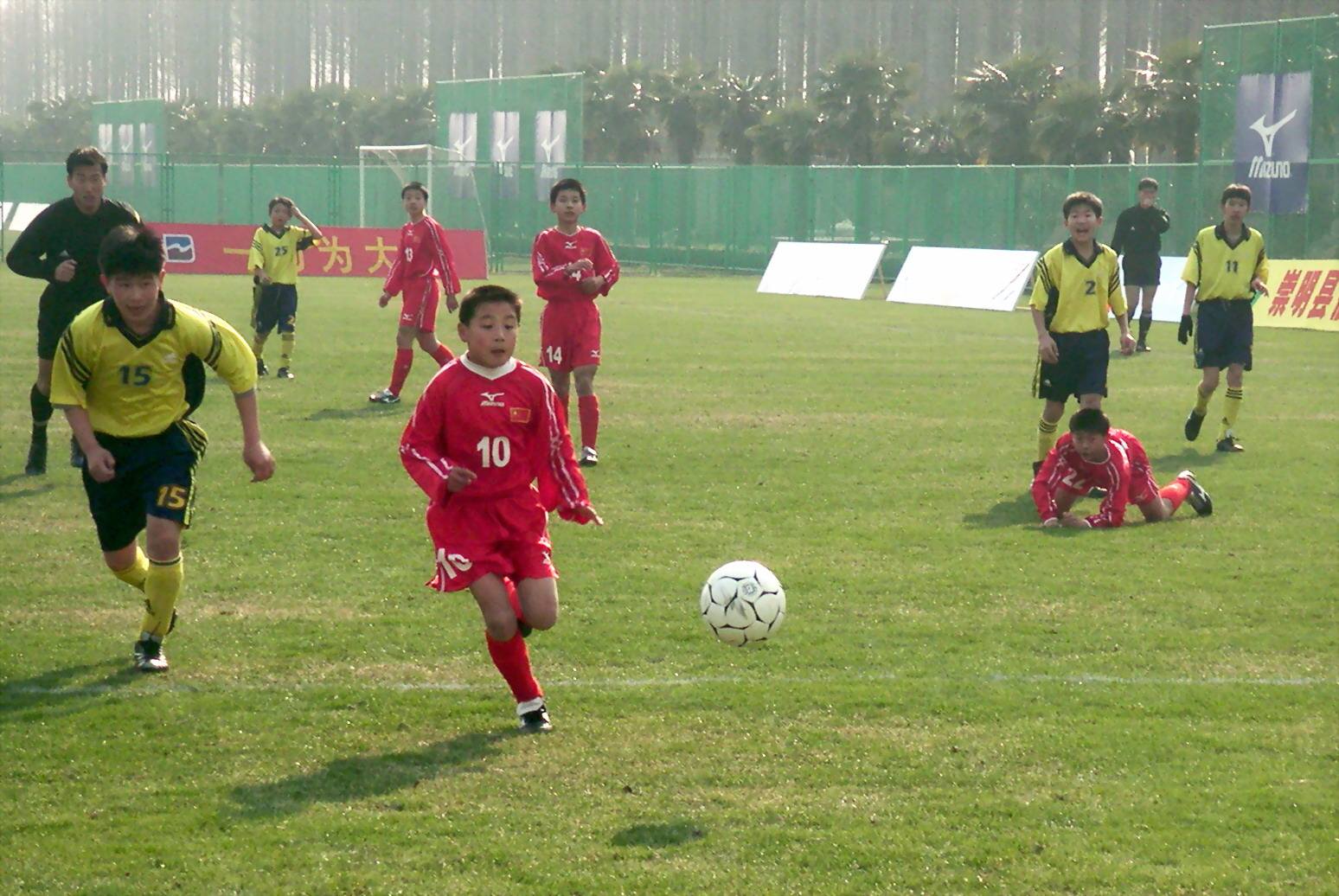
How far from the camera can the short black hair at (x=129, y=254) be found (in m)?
6.17

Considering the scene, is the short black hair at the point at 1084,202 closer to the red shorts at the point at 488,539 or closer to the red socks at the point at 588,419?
the red socks at the point at 588,419

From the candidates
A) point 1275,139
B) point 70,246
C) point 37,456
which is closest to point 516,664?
point 70,246

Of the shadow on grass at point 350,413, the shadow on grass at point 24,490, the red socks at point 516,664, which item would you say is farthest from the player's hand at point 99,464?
the shadow on grass at point 350,413

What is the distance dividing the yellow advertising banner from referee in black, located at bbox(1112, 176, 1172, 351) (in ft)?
13.9

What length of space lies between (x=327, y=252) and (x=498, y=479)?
32344 millimetres

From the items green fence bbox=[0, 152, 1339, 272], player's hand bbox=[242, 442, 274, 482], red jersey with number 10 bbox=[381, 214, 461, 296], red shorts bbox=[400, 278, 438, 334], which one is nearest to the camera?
player's hand bbox=[242, 442, 274, 482]

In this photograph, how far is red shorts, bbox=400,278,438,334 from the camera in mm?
15680

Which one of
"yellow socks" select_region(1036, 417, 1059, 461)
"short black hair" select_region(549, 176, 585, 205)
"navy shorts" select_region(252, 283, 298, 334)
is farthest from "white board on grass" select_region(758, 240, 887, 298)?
"short black hair" select_region(549, 176, 585, 205)

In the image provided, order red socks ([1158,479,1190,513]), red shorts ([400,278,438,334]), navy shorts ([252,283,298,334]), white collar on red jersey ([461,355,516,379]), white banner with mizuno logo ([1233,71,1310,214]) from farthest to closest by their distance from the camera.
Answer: white banner with mizuno logo ([1233,71,1310,214]), navy shorts ([252,283,298,334]), red shorts ([400,278,438,334]), red socks ([1158,479,1190,513]), white collar on red jersey ([461,355,516,379])

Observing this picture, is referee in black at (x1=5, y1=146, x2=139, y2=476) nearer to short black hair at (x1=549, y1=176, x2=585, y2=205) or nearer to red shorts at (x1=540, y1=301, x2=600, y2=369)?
short black hair at (x1=549, y1=176, x2=585, y2=205)

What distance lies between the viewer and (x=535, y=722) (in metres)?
6.01

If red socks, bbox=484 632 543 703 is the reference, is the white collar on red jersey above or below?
above

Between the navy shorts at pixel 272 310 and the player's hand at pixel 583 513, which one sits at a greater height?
the navy shorts at pixel 272 310

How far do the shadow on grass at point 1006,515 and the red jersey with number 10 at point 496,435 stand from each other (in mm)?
4507
